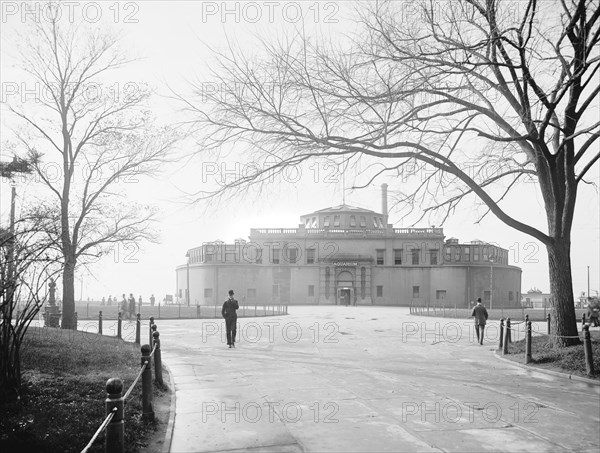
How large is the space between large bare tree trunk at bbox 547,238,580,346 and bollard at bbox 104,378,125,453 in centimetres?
1270

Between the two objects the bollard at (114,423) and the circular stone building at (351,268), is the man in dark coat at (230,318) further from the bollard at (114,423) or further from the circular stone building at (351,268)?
the circular stone building at (351,268)

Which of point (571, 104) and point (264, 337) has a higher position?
point (571, 104)

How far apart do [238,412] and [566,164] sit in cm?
1159

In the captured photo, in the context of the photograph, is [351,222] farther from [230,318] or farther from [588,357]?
[588,357]

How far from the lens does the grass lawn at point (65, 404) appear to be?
5.79m

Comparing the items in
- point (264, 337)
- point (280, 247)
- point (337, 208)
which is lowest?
point (264, 337)

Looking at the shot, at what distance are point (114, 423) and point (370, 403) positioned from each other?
484 centimetres

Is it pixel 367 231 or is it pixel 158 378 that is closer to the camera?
pixel 158 378

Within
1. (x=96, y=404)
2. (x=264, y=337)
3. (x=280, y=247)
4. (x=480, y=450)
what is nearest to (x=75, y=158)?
(x=264, y=337)

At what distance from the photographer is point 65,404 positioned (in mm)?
7102

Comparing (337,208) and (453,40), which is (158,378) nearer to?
(453,40)

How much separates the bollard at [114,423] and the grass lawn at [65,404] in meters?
1.36

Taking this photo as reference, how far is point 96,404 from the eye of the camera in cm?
722

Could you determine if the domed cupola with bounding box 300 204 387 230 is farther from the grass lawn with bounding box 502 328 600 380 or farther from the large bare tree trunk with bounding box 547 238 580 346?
the large bare tree trunk with bounding box 547 238 580 346
